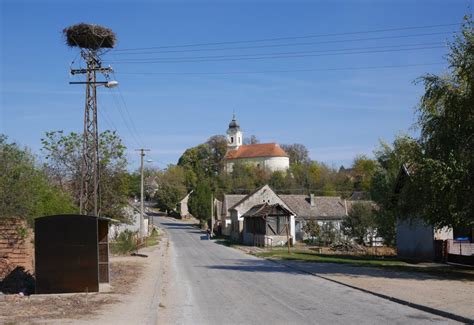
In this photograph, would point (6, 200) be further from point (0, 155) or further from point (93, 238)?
point (93, 238)

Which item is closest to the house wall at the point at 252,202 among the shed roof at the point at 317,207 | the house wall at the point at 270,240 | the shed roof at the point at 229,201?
the shed roof at the point at 317,207

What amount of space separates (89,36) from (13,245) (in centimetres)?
1356

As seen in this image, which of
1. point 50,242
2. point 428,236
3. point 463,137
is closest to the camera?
point 50,242

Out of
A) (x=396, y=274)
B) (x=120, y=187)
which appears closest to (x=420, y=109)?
(x=396, y=274)

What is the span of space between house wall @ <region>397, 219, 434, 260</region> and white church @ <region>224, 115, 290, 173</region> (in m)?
100

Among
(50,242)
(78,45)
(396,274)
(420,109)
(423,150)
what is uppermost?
(78,45)

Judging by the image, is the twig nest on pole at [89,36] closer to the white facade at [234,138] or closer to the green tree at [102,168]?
the green tree at [102,168]

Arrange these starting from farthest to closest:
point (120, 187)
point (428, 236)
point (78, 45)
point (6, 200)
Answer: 1. point (120, 187)
2. point (428, 236)
3. point (78, 45)
4. point (6, 200)

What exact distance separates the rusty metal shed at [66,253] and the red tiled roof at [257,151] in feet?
437

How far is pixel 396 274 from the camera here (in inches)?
966

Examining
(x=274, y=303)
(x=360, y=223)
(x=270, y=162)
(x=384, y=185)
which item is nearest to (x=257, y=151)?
(x=270, y=162)

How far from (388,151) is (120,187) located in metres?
23.1

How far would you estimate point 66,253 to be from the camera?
1736 cm

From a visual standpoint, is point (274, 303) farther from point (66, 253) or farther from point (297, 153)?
point (297, 153)
